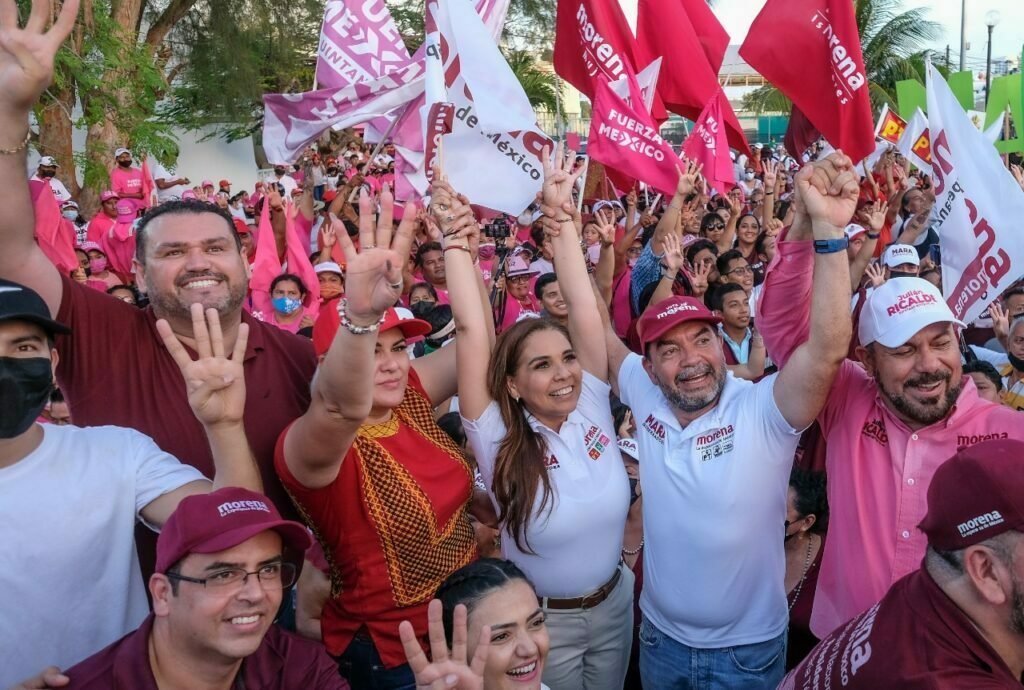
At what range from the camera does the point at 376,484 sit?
2.63 metres

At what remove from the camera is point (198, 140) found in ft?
81.5

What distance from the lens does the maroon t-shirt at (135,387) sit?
8.50 feet

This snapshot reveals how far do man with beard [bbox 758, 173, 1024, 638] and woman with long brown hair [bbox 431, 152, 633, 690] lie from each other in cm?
71

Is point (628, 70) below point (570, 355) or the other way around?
the other way around

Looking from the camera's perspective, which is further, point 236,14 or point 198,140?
point 198,140

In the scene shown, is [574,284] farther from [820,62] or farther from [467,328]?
[820,62]

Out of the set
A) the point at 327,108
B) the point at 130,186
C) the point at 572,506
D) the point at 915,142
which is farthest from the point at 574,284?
the point at 130,186

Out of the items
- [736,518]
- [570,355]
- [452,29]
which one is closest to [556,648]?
[736,518]

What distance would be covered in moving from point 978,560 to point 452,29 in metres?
3.58

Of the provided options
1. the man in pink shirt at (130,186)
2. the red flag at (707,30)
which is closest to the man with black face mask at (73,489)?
the red flag at (707,30)

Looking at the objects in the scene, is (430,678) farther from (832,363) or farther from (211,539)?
(832,363)

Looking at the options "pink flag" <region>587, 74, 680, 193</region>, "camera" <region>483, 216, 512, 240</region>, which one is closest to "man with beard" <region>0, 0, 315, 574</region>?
"pink flag" <region>587, 74, 680, 193</region>

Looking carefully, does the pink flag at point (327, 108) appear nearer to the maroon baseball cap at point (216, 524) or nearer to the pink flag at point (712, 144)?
the pink flag at point (712, 144)

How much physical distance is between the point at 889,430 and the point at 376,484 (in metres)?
1.55
